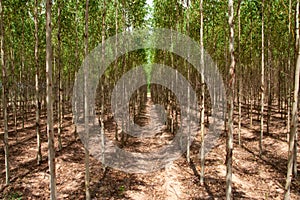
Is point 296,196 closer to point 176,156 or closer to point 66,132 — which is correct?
point 176,156

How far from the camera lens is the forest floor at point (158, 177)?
9039 mm

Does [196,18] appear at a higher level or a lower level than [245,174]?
higher

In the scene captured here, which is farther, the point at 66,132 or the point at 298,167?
the point at 66,132

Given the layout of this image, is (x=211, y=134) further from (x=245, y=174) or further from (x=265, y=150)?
(x=245, y=174)

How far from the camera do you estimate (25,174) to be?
10.2 meters

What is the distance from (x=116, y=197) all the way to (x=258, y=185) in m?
5.68

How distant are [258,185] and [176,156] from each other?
459 cm

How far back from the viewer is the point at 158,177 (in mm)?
10602

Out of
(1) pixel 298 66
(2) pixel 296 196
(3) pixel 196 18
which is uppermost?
(3) pixel 196 18

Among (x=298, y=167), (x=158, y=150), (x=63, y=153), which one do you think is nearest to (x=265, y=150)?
(x=298, y=167)

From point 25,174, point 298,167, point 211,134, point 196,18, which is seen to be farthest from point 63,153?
point 196,18

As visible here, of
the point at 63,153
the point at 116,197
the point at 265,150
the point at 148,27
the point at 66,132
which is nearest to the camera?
the point at 116,197

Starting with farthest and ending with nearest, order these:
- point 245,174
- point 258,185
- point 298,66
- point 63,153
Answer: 1. point 63,153
2. point 245,174
3. point 258,185
4. point 298,66

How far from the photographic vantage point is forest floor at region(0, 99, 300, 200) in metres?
9.04
